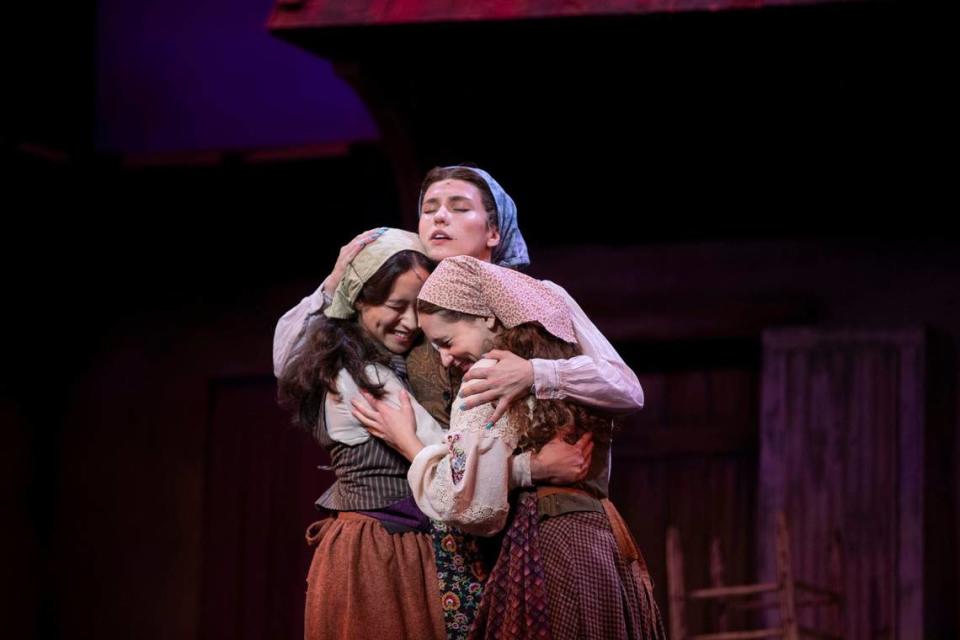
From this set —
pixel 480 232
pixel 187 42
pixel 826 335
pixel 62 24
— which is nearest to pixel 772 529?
pixel 826 335

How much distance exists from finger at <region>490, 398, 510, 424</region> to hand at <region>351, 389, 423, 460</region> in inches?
14.6

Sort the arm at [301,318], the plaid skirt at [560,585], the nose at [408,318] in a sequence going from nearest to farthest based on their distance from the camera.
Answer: the plaid skirt at [560,585] < the nose at [408,318] < the arm at [301,318]

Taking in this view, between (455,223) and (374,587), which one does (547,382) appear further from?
(374,587)

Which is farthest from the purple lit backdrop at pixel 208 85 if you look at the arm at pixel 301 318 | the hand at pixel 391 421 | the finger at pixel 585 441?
the finger at pixel 585 441

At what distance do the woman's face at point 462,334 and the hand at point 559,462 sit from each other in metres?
0.31

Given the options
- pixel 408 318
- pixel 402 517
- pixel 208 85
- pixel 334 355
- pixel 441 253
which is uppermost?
pixel 208 85

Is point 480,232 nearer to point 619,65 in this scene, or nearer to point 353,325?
point 353,325

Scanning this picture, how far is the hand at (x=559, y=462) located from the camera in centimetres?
409

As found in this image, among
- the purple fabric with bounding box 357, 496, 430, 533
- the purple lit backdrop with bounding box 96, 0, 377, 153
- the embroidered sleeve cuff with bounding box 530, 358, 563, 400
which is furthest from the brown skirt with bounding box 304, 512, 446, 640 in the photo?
the purple lit backdrop with bounding box 96, 0, 377, 153

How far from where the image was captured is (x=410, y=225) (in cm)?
689

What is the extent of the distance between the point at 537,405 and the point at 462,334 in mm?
281

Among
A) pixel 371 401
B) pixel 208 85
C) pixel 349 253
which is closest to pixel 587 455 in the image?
pixel 371 401

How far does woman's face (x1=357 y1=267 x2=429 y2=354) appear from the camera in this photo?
4.56 meters

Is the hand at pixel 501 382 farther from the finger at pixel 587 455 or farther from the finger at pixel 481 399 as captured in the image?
the finger at pixel 587 455
